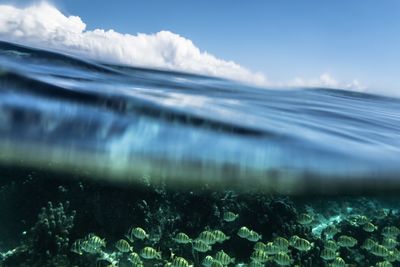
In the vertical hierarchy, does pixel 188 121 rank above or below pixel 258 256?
above

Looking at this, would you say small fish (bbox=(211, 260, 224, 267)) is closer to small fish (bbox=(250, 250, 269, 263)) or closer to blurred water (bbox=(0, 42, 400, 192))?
small fish (bbox=(250, 250, 269, 263))

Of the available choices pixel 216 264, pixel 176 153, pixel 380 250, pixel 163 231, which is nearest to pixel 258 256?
pixel 216 264

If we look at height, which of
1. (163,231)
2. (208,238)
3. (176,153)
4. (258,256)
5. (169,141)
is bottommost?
(163,231)

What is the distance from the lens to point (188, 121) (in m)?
14.6

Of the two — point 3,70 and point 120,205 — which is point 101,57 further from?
point 120,205

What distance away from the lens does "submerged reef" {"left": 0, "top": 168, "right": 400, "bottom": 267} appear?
10.2 metres

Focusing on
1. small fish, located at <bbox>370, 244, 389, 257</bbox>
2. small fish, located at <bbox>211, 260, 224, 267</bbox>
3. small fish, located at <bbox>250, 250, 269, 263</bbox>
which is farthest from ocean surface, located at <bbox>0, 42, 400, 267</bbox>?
small fish, located at <bbox>211, 260, 224, 267</bbox>

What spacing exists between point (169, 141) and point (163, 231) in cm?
493

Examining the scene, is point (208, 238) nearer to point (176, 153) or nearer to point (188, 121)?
point (188, 121)

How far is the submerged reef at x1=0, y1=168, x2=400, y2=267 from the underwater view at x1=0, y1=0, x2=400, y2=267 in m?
0.04

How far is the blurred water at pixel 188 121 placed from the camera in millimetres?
14016

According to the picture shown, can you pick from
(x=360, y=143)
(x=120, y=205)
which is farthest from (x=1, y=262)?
(x=360, y=143)

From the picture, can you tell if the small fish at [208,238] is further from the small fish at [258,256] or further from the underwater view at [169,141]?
the small fish at [258,256]

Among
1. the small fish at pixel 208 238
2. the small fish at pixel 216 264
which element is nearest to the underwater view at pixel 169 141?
the small fish at pixel 208 238
